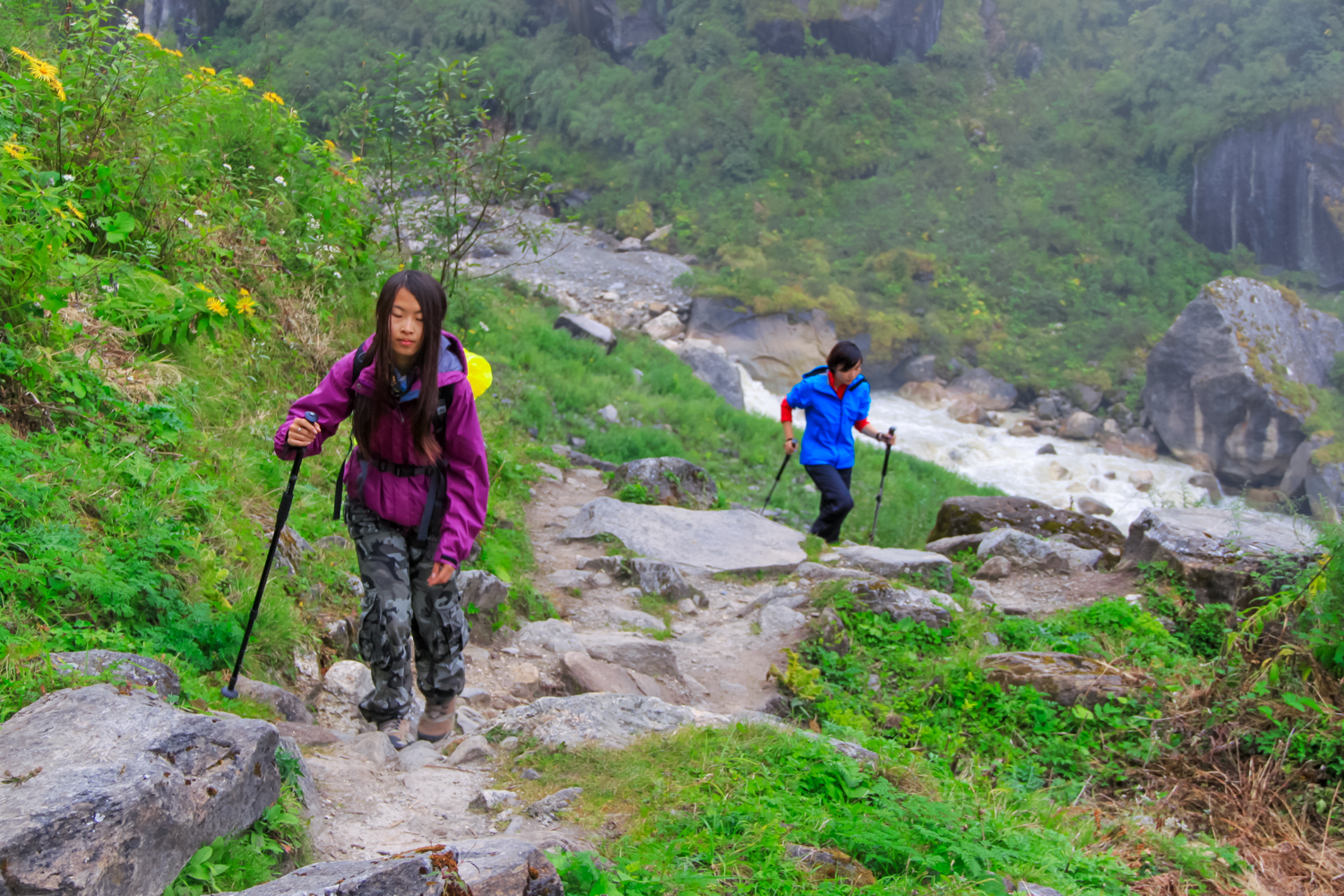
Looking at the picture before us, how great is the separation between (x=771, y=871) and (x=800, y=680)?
8.54ft

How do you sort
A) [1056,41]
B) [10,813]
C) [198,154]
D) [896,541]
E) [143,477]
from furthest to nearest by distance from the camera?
1. [1056,41]
2. [896,541]
3. [198,154]
4. [143,477]
5. [10,813]

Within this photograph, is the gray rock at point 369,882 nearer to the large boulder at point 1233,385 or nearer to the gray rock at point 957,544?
the gray rock at point 957,544

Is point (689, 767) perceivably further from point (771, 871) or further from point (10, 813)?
point (10, 813)

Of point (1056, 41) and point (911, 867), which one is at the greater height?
point (1056, 41)

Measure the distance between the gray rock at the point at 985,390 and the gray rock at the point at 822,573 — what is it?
61.0ft

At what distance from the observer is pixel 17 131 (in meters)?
4.98

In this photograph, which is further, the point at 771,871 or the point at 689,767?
the point at 689,767

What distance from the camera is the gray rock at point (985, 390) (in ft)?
79.9

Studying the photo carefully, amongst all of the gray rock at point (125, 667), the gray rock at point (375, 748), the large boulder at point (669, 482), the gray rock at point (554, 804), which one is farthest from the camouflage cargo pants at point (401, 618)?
the large boulder at point (669, 482)

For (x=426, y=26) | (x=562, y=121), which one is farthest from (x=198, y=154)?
(x=426, y=26)

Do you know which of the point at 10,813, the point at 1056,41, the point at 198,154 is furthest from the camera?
the point at 1056,41

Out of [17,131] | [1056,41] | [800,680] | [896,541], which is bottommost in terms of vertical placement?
[896,541]

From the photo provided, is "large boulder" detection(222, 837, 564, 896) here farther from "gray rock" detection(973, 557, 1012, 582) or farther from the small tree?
the small tree

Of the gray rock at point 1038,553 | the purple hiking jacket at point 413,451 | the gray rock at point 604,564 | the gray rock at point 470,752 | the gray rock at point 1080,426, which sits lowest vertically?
the gray rock at point 1080,426
